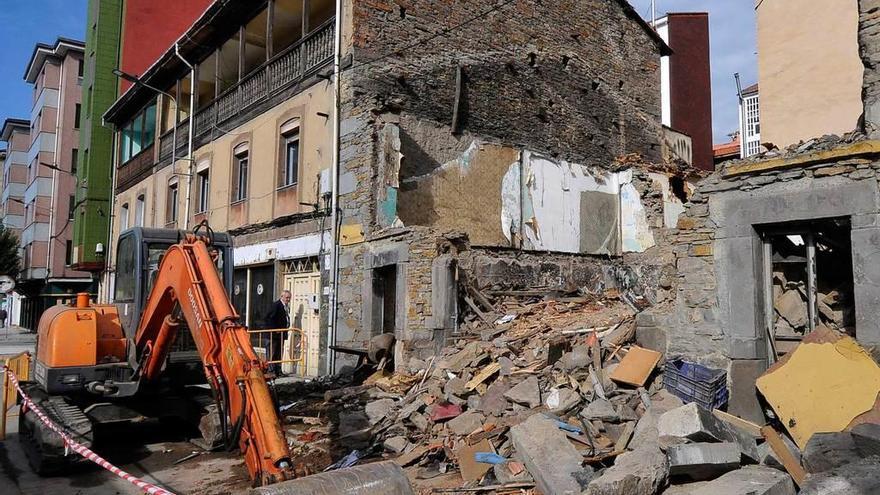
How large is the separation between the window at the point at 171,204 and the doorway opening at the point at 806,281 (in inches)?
742

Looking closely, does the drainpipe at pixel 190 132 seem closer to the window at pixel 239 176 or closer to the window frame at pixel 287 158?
the window at pixel 239 176

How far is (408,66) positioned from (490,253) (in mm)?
4243

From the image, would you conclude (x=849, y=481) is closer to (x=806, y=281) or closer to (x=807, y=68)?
(x=806, y=281)

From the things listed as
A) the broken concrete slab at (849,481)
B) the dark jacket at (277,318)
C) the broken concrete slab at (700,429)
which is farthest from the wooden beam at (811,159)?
the dark jacket at (277,318)

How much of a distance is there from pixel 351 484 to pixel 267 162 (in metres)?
12.8

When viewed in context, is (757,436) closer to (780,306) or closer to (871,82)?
(780,306)

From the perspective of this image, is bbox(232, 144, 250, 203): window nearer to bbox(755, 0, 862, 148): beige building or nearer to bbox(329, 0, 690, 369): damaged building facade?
bbox(329, 0, 690, 369): damaged building facade

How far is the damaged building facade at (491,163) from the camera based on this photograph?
39.3ft

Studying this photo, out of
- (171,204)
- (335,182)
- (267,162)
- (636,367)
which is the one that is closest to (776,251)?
(636,367)

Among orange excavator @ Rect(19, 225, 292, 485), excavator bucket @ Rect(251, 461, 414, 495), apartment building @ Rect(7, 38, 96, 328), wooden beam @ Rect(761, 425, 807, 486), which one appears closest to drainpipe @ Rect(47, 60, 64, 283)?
apartment building @ Rect(7, 38, 96, 328)

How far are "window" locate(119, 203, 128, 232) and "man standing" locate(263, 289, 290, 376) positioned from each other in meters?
15.3

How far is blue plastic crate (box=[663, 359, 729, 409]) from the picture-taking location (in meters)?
6.54

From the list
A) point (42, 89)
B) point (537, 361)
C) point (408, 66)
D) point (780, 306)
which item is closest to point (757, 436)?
point (780, 306)

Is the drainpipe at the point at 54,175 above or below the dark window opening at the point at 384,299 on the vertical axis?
above
